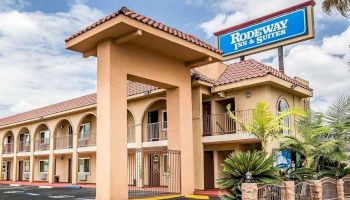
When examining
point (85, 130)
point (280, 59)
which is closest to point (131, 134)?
point (85, 130)

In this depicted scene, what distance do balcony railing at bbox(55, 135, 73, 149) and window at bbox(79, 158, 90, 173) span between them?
4.89 feet

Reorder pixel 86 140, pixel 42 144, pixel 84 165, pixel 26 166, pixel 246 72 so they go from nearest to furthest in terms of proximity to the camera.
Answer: pixel 246 72
pixel 86 140
pixel 84 165
pixel 42 144
pixel 26 166

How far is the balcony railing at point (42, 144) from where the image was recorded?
106 ft

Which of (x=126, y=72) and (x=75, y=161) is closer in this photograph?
(x=126, y=72)

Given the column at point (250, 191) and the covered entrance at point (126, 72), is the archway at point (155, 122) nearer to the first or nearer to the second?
the covered entrance at point (126, 72)

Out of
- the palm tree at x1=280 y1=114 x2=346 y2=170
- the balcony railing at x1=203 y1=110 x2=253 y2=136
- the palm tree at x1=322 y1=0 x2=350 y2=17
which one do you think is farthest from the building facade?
the palm tree at x1=322 y1=0 x2=350 y2=17

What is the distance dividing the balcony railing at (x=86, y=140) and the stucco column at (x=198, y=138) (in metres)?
11.5

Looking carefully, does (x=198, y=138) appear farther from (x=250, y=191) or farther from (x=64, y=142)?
(x=64, y=142)

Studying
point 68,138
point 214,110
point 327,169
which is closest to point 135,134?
point 214,110

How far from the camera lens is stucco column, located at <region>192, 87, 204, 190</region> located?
18594 mm

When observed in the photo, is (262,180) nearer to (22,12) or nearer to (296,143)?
(296,143)

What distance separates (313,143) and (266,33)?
9.37 meters

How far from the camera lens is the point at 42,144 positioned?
3300cm

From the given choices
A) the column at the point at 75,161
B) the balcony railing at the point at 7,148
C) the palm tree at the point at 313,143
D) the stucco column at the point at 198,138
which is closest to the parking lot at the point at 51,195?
the stucco column at the point at 198,138
